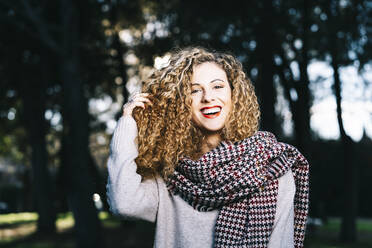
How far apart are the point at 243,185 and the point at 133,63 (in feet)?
43.1

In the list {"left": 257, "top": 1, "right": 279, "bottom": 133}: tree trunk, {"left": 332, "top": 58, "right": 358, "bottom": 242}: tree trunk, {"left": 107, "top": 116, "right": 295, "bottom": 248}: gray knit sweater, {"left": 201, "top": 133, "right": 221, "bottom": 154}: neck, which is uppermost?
{"left": 257, "top": 1, "right": 279, "bottom": 133}: tree trunk

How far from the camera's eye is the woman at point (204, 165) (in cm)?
230

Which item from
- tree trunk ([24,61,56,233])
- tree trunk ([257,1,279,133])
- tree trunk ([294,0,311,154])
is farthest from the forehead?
tree trunk ([24,61,56,233])

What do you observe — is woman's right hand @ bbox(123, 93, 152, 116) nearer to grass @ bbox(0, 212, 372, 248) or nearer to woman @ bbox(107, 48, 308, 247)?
woman @ bbox(107, 48, 308, 247)

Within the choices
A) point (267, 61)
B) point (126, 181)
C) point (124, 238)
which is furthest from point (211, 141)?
point (124, 238)

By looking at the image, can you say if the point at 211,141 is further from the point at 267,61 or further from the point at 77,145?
the point at 267,61

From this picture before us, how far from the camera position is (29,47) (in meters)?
12.1

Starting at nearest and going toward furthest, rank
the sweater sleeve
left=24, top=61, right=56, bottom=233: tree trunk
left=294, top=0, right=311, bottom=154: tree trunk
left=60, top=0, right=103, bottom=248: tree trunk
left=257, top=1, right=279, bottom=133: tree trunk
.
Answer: the sweater sleeve → left=257, top=1, right=279, bottom=133: tree trunk → left=294, top=0, right=311, bottom=154: tree trunk → left=60, top=0, right=103, bottom=248: tree trunk → left=24, top=61, right=56, bottom=233: tree trunk

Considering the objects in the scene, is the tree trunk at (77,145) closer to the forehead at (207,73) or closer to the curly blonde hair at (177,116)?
the curly blonde hair at (177,116)

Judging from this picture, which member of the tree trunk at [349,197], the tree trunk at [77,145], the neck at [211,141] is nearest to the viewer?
the neck at [211,141]

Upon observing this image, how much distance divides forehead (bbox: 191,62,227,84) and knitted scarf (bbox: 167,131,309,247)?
0.44m

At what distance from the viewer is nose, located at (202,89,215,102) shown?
2464 millimetres

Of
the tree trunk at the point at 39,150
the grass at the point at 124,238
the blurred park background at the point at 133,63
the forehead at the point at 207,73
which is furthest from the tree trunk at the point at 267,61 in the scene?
the tree trunk at the point at 39,150

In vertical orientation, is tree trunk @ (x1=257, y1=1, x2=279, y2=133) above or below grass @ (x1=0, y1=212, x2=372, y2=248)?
above
